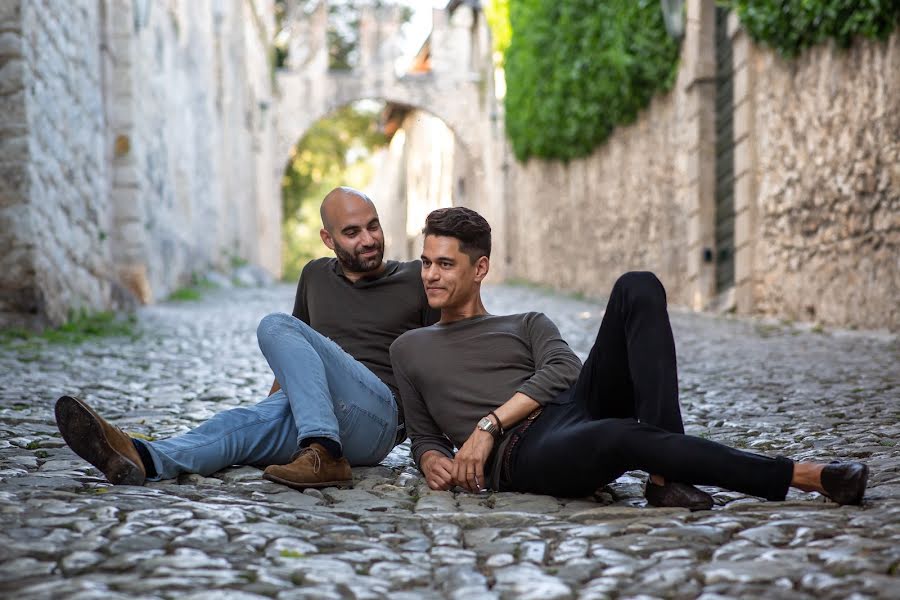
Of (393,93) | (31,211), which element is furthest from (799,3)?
(393,93)

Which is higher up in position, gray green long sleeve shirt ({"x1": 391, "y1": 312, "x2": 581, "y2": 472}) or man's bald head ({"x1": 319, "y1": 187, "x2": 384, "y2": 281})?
man's bald head ({"x1": 319, "y1": 187, "x2": 384, "y2": 281})

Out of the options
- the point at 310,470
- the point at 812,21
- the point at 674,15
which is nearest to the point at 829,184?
the point at 812,21

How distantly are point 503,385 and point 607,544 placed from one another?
0.81 metres

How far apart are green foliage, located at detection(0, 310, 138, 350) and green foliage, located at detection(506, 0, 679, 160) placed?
269 inches

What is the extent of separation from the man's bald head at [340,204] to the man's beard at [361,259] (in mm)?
84

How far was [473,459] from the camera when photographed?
321 centimetres

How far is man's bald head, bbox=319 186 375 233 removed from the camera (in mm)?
3723

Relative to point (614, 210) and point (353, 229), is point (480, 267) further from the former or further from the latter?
point (614, 210)

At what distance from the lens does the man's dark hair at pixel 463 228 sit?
334 cm

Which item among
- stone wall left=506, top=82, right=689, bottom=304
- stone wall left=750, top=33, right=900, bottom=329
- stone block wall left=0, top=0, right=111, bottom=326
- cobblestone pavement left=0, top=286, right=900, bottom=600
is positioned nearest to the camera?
cobblestone pavement left=0, top=286, right=900, bottom=600

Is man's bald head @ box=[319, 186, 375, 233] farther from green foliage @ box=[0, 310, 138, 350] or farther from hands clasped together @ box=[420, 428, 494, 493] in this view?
green foliage @ box=[0, 310, 138, 350]

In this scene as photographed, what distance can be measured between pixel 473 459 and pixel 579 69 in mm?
12908

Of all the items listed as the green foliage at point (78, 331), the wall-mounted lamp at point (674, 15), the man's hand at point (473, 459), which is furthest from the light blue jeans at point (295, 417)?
the wall-mounted lamp at point (674, 15)

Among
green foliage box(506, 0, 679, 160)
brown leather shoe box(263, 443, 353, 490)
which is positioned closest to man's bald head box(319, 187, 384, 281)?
brown leather shoe box(263, 443, 353, 490)
